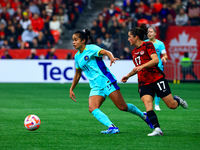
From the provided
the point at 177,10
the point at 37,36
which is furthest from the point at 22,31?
the point at 177,10

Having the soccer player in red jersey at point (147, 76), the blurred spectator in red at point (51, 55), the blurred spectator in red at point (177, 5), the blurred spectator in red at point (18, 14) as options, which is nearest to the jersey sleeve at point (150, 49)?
the soccer player in red jersey at point (147, 76)

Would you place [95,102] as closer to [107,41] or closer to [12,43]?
[107,41]

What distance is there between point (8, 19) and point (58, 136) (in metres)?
20.2

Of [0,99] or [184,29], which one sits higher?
[184,29]

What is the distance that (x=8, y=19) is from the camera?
2569cm

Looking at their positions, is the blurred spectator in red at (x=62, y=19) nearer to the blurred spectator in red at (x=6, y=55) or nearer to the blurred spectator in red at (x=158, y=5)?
the blurred spectator in red at (x=6, y=55)

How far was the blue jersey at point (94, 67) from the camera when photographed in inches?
277

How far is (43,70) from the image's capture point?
68.2ft

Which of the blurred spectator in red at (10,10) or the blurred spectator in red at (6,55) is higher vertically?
the blurred spectator in red at (10,10)

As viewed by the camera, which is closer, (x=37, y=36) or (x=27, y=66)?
(x=27, y=66)

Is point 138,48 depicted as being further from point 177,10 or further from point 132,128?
point 177,10

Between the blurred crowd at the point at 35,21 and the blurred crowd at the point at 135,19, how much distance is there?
2581 mm

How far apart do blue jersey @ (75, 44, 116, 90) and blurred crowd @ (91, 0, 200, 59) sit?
1490 cm

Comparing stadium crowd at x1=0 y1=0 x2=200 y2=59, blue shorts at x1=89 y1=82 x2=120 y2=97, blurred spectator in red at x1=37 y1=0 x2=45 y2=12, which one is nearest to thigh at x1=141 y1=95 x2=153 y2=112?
blue shorts at x1=89 y1=82 x2=120 y2=97
